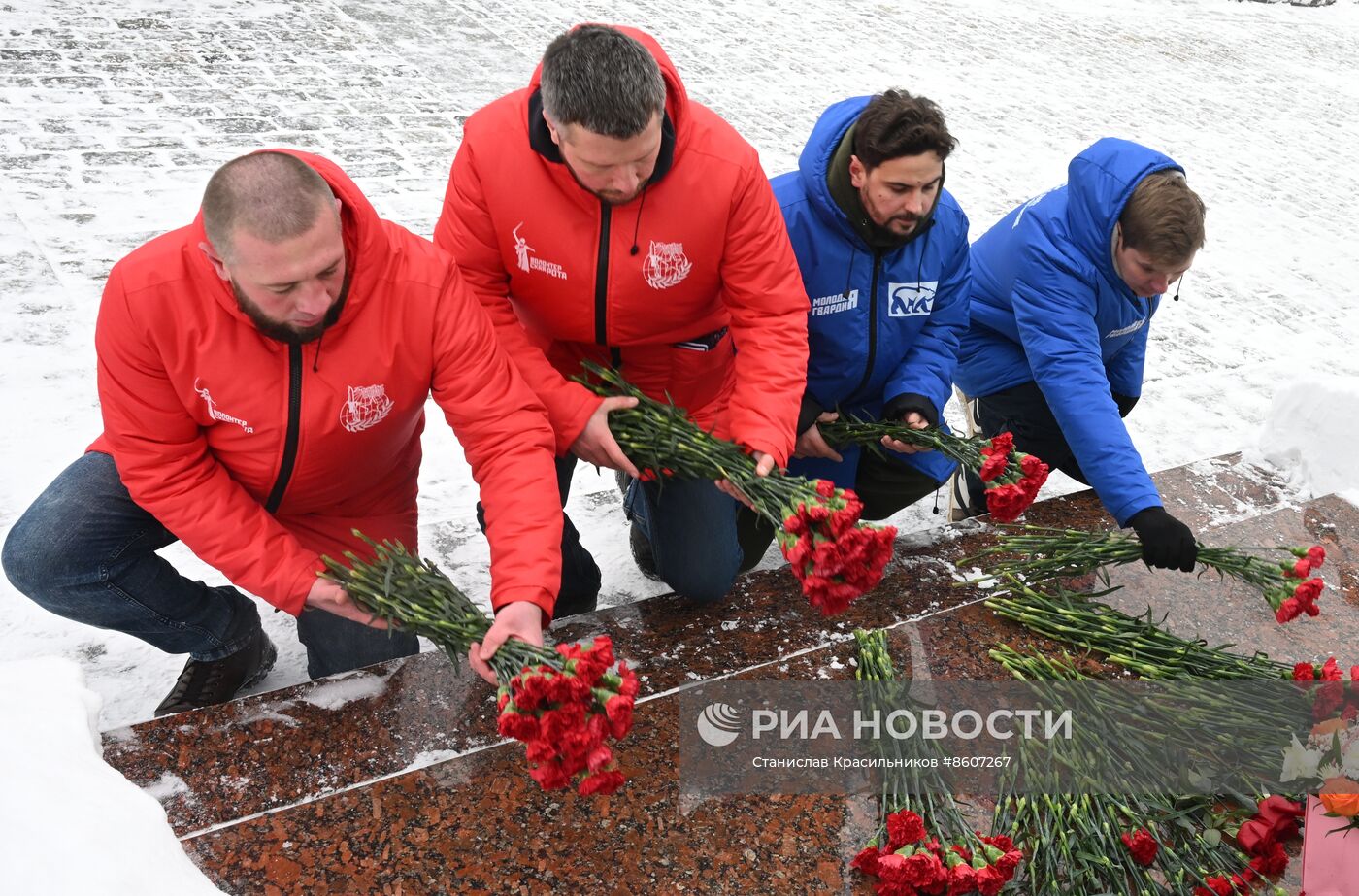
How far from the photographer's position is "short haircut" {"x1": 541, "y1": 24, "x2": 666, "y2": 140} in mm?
2293

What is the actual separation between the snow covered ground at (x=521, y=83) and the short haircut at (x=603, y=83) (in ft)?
5.08

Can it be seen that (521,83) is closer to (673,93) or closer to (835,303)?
(835,303)

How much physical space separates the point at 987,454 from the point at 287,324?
180 cm

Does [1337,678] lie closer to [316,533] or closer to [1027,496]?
[1027,496]

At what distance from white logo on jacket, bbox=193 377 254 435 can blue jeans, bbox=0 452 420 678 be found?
0.45 m

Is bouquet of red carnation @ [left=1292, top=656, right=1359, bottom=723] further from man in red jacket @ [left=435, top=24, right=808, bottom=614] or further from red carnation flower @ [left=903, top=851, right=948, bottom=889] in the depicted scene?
man in red jacket @ [left=435, top=24, right=808, bottom=614]

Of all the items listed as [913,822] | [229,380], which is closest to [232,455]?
[229,380]

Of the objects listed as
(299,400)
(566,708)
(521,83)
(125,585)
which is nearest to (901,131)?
(299,400)

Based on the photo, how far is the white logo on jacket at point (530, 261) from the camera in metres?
2.77

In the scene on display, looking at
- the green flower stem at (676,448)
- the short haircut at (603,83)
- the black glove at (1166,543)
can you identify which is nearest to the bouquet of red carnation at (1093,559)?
the black glove at (1166,543)

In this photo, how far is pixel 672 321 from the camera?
298cm

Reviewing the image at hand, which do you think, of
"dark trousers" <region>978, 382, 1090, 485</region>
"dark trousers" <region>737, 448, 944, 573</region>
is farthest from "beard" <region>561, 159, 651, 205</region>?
"dark trousers" <region>978, 382, 1090, 485</region>

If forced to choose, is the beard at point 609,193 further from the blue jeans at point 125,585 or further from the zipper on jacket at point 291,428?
the blue jeans at point 125,585

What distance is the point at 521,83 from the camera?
7648 mm
